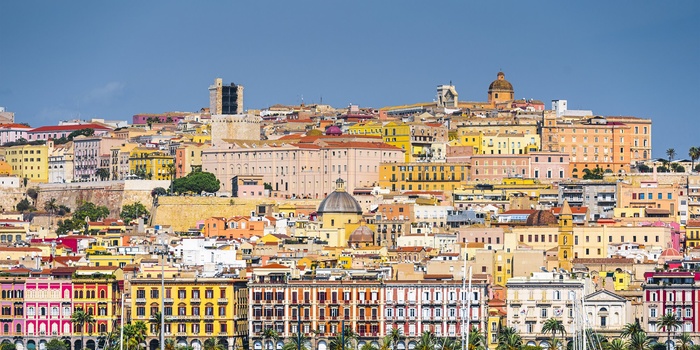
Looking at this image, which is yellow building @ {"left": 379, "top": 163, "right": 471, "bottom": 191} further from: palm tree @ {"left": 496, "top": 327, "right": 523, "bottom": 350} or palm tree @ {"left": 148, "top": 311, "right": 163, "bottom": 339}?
palm tree @ {"left": 496, "top": 327, "right": 523, "bottom": 350}

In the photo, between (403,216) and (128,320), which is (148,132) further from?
(128,320)

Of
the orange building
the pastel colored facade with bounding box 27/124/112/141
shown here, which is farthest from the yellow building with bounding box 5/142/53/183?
the orange building

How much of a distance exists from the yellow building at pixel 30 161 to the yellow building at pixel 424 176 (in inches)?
1215

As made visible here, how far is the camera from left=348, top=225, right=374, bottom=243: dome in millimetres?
106188

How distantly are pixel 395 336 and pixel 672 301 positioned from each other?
11325 millimetres

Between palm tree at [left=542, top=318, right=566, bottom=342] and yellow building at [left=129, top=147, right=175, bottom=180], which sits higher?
yellow building at [left=129, top=147, right=175, bottom=180]

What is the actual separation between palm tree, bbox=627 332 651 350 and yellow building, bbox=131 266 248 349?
54.1 feet

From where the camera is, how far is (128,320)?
8569 cm

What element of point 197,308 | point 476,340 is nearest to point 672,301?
point 476,340

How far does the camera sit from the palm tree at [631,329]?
261ft

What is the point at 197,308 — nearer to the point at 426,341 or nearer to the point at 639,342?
the point at 426,341

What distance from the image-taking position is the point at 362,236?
106625 millimetres

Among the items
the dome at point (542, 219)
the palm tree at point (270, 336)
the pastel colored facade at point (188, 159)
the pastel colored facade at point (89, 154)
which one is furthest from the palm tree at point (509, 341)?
the pastel colored facade at point (89, 154)

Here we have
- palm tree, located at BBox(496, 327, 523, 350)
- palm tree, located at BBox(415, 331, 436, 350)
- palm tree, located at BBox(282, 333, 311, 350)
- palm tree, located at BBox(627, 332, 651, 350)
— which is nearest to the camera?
palm tree, located at BBox(627, 332, 651, 350)
